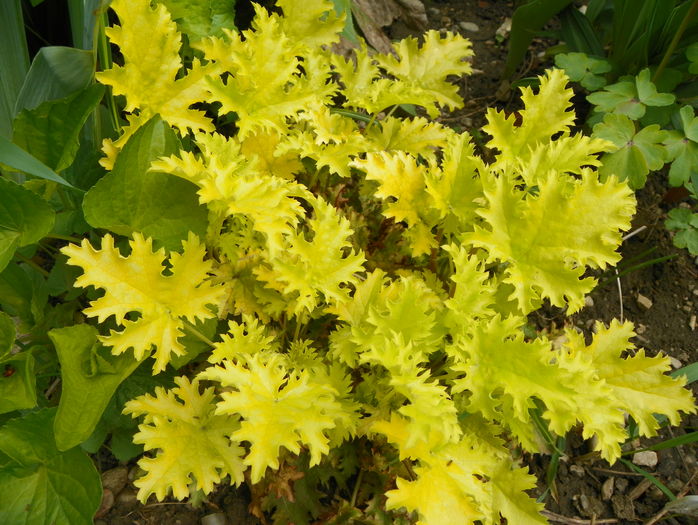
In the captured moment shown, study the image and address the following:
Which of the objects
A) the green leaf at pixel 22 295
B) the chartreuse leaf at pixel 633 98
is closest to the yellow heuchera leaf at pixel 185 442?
the green leaf at pixel 22 295

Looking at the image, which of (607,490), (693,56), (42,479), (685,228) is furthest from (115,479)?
(693,56)

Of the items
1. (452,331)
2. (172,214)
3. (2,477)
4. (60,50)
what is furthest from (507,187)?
(2,477)

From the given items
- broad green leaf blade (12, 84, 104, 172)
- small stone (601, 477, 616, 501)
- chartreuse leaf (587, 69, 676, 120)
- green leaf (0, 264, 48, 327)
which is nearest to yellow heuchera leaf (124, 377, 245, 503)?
green leaf (0, 264, 48, 327)

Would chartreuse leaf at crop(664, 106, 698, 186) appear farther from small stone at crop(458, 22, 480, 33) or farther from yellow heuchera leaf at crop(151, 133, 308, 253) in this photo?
yellow heuchera leaf at crop(151, 133, 308, 253)

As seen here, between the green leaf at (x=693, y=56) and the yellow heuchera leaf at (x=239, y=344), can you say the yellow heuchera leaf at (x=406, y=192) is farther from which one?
the green leaf at (x=693, y=56)

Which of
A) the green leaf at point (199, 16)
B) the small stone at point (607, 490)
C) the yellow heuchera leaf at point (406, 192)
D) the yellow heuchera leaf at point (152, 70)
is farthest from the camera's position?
the small stone at point (607, 490)
